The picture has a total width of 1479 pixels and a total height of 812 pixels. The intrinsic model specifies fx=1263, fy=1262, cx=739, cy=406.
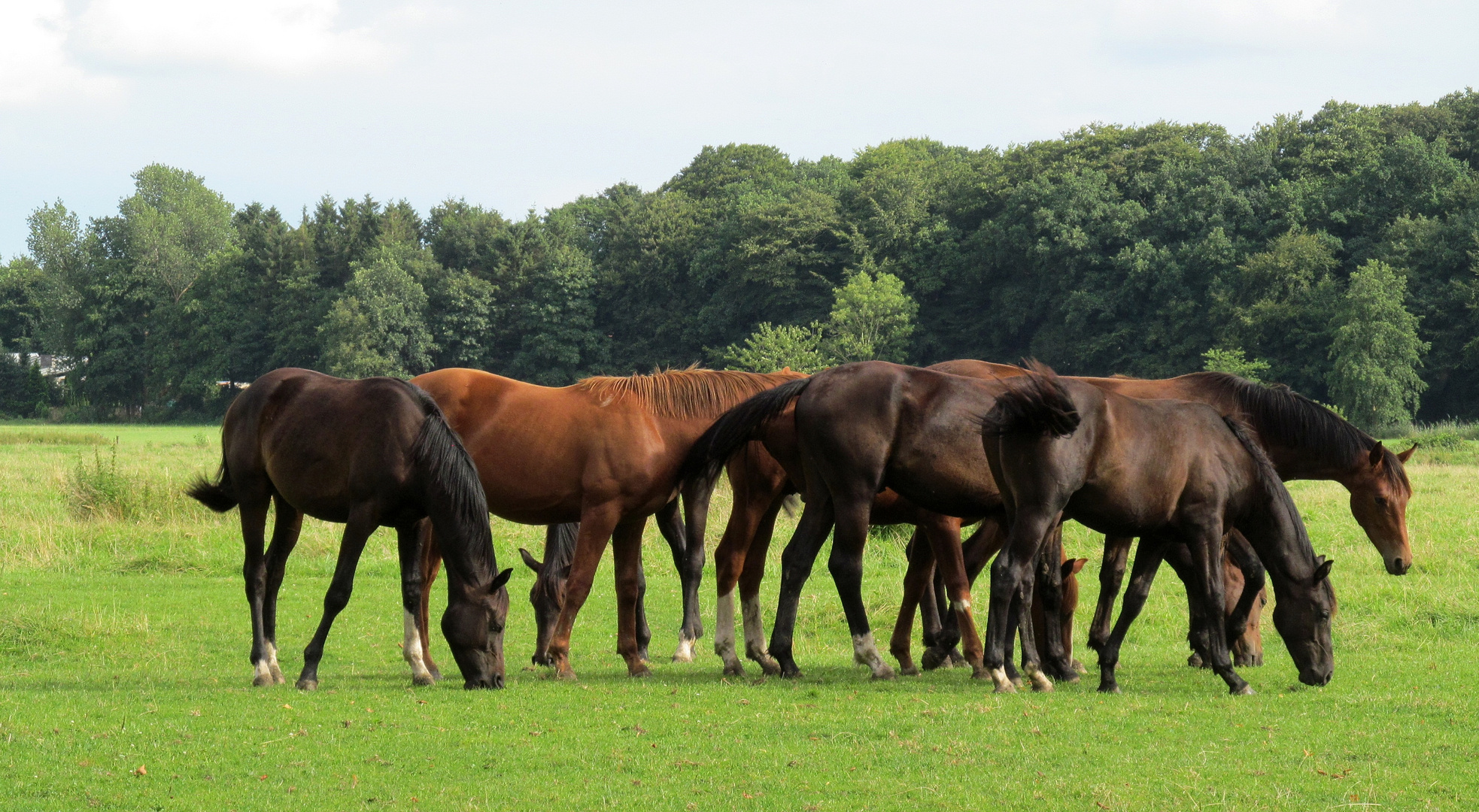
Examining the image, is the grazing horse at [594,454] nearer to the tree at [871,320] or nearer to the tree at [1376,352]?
the tree at [1376,352]

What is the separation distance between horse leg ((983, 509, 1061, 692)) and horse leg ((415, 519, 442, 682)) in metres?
4.08

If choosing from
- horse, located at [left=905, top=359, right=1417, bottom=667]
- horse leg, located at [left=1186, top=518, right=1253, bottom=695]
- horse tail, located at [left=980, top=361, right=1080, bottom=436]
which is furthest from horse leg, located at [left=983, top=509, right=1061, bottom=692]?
horse, located at [left=905, top=359, right=1417, bottom=667]

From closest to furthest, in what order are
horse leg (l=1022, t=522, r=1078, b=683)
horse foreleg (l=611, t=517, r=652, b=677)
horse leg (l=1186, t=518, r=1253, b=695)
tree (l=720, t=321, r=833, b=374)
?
horse leg (l=1186, t=518, r=1253, b=695) → horse leg (l=1022, t=522, r=1078, b=683) → horse foreleg (l=611, t=517, r=652, b=677) → tree (l=720, t=321, r=833, b=374)

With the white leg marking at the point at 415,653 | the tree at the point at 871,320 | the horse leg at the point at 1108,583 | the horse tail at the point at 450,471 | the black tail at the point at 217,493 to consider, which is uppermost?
the tree at the point at 871,320

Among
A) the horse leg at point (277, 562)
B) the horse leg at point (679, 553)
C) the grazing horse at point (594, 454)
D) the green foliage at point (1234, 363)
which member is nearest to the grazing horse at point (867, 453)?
the grazing horse at point (594, 454)

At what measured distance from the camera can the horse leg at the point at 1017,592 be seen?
8.37 m

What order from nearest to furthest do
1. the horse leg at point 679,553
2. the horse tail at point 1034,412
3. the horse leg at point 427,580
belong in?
the horse tail at point 1034,412, the horse leg at point 427,580, the horse leg at point 679,553

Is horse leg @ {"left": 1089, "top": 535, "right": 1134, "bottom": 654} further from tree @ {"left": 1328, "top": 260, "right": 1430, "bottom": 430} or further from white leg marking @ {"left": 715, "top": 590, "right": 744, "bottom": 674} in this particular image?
tree @ {"left": 1328, "top": 260, "right": 1430, "bottom": 430}

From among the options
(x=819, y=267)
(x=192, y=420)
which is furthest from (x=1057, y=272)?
(x=192, y=420)

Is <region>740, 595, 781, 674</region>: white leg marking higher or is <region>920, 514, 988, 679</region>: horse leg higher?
<region>920, 514, 988, 679</region>: horse leg

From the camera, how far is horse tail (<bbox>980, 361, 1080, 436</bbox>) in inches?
320

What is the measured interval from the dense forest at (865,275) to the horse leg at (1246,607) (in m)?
45.5

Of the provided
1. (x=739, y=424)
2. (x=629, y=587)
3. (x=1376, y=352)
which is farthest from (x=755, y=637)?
(x=1376, y=352)

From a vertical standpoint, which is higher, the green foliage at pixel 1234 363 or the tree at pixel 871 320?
the tree at pixel 871 320
